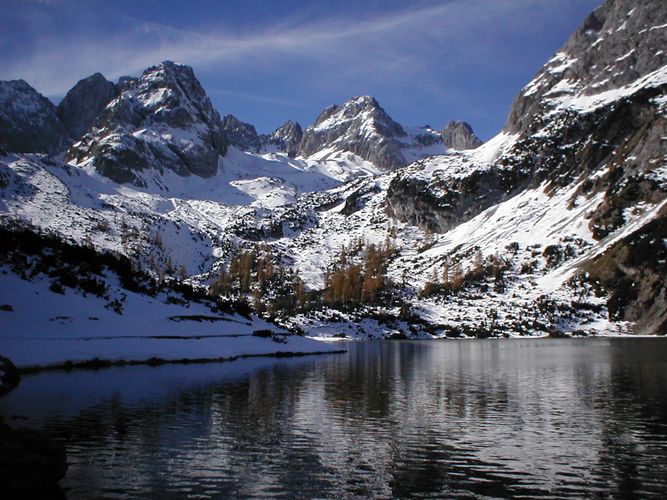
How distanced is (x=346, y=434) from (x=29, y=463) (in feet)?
46.5

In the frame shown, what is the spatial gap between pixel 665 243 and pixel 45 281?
18230 centimetres

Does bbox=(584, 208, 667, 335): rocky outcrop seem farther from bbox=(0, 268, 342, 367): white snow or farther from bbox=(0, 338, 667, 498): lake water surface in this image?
bbox=(0, 338, 667, 498): lake water surface

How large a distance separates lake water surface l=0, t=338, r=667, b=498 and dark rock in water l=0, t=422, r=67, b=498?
3.10 ft

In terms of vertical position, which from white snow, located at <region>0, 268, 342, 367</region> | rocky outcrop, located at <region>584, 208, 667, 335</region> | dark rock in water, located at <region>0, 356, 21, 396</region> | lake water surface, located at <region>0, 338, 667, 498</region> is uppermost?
rocky outcrop, located at <region>584, 208, 667, 335</region>

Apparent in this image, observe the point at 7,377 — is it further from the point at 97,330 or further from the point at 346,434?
the point at 346,434

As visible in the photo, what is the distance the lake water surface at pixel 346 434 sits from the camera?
1862cm

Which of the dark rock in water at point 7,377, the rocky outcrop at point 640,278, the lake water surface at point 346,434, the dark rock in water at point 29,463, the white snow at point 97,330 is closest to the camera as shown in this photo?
the dark rock in water at point 29,463

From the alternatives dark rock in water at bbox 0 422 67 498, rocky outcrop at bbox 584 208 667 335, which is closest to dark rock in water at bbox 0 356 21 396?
dark rock in water at bbox 0 422 67 498

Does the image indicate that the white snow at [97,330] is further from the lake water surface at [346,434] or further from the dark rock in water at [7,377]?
the dark rock in water at [7,377]

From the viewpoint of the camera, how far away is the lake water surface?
61.1ft

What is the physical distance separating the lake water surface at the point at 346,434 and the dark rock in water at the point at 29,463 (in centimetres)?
94

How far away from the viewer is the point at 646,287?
179750mm

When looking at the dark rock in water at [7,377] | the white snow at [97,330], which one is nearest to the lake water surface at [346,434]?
the dark rock in water at [7,377]

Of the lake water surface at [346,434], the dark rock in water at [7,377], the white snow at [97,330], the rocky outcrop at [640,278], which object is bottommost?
the lake water surface at [346,434]
